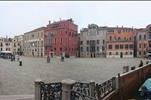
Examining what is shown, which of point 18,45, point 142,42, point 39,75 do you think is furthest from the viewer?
point 18,45

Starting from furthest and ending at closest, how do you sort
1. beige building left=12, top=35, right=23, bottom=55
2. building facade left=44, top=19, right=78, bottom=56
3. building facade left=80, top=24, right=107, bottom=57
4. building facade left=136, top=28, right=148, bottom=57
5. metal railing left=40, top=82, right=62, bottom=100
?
beige building left=12, top=35, right=23, bottom=55 < building facade left=80, top=24, right=107, bottom=57 < building facade left=44, top=19, right=78, bottom=56 < building facade left=136, top=28, right=148, bottom=57 < metal railing left=40, top=82, right=62, bottom=100

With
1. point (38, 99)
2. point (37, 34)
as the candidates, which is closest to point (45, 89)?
point (38, 99)

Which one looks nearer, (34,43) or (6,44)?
(34,43)

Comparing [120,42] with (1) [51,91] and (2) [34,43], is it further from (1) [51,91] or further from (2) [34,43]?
(1) [51,91]

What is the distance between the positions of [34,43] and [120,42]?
92.4 ft

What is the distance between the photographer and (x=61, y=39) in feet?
272

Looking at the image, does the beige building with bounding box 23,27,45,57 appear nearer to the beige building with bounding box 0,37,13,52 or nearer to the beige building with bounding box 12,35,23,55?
the beige building with bounding box 12,35,23,55

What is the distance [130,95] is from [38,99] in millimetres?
10395

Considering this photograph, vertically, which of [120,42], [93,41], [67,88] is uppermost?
[93,41]

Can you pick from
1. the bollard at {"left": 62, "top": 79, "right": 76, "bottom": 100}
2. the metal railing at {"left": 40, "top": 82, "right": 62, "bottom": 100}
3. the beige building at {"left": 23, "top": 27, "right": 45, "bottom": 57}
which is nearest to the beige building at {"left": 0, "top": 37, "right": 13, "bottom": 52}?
the beige building at {"left": 23, "top": 27, "right": 45, "bottom": 57}

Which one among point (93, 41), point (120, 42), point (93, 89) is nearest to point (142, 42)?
point (120, 42)

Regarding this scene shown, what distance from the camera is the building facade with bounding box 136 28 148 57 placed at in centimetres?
7777

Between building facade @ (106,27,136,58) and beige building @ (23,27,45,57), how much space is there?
1983 centimetres

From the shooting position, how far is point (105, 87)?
12.1m
